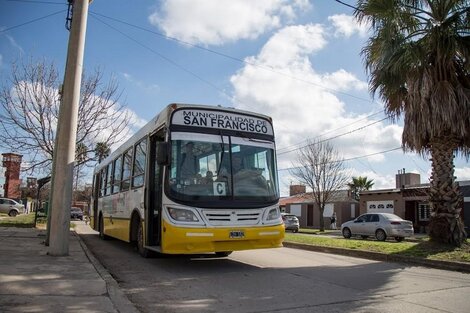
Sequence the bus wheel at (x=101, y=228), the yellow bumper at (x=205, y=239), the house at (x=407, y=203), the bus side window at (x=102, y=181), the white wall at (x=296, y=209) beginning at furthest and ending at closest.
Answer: the white wall at (x=296, y=209) → the house at (x=407, y=203) → the bus wheel at (x=101, y=228) → the bus side window at (x=102, y=181) → the yellow bumper at (x=205, y=239)

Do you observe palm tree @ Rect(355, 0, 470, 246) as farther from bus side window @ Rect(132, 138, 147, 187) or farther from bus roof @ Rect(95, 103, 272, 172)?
bus side window @ Rect(132, 138, 147, 187)

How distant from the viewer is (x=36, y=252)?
35.4ft

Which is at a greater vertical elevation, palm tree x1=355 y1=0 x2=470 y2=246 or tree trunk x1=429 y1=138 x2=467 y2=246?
palm tree x1=355 y1=0 x2=470 y2=246

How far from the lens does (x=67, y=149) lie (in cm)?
1017

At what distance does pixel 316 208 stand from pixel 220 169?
42124 mm

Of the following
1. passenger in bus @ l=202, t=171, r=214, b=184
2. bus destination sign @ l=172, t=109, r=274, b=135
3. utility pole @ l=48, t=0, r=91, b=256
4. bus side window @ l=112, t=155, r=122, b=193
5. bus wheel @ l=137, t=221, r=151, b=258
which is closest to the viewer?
passenger in bus @ l=202, t=171, r=214, b=184

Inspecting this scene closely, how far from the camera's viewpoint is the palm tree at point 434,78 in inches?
512

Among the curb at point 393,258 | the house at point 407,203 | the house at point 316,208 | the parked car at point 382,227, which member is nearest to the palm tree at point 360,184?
the house at point 316,208

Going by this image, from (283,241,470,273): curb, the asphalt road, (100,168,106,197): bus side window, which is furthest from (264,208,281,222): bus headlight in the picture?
(100,168,106,197): bus side window

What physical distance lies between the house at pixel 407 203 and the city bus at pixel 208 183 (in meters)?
27.4

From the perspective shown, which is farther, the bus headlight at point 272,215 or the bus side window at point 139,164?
the bus side window at point 139,164

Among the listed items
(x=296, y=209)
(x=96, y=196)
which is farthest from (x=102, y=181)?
(x=296, y=209)

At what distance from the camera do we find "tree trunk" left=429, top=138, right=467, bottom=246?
43.0ft

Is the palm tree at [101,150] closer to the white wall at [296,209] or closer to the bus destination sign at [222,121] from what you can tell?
the bus destination sign at [222,121]
